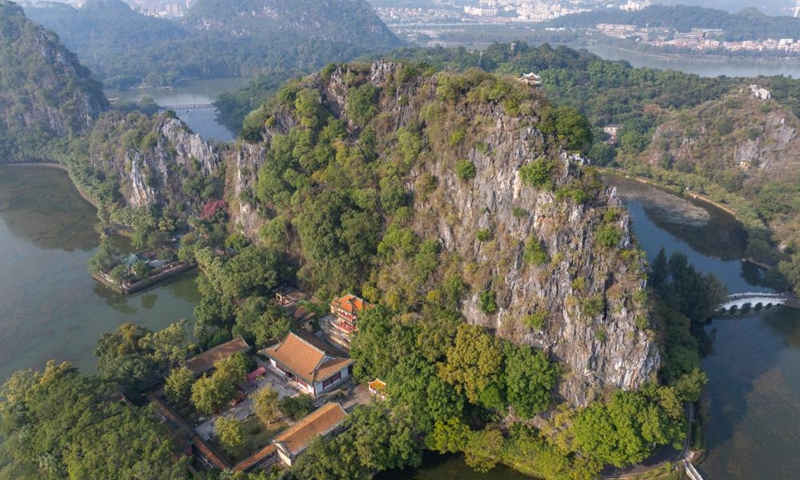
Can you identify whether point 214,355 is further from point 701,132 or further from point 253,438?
point 701,132

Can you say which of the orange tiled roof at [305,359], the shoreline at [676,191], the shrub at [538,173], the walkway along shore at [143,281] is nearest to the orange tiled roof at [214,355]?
the orange tiled roof at [305,359]

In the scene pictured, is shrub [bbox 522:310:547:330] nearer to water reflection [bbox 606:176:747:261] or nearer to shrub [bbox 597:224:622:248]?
shrub [bbox 597:224:622:248]

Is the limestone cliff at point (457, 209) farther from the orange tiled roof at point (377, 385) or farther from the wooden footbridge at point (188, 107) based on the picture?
the wooden footbridge at point (188, 107)

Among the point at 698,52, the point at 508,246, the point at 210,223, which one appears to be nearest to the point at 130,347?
the point at 210,223

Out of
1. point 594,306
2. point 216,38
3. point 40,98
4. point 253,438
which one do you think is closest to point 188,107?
point 40,98

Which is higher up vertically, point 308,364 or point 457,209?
point 457,209

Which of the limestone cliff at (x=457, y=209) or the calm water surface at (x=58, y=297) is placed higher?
the limestone cliff at (x=457, y=209)

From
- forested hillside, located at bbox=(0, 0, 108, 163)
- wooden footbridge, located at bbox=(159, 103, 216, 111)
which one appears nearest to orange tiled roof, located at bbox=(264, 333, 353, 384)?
forested hillside, located at bbox=(0, 0, 108, 163)
